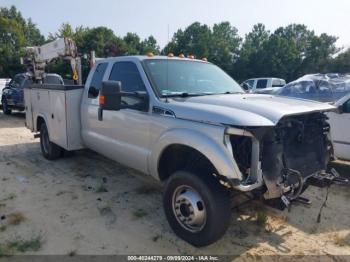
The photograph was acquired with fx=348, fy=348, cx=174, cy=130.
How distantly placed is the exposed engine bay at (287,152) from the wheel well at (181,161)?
0.42m

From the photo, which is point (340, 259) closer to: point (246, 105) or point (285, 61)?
point (246, 105)

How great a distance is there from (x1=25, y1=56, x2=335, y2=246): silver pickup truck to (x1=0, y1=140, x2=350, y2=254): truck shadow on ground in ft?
1.19

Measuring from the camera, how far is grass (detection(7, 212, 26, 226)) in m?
4.21

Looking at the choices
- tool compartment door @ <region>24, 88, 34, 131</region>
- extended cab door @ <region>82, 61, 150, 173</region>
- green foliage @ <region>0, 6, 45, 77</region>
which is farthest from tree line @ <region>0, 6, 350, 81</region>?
extended cab door @ <region>82, 61, 150, 173</region>

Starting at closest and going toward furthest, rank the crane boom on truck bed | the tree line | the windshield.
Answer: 1. the windshield
2. the crane boom on truck bed
3. the tree line

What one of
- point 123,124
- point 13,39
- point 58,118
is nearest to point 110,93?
point 123,124

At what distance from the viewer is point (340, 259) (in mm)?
3496

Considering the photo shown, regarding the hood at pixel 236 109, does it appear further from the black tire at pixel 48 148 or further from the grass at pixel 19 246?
the black tire at pixel 48 148

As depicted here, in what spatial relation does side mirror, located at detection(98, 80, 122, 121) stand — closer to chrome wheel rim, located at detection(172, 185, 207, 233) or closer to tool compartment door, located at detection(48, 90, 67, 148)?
chrome wheel rim, located at detection(172, 185, 207, 233)

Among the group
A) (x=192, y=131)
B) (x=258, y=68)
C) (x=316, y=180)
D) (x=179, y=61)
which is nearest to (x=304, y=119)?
(x=316, y=180)

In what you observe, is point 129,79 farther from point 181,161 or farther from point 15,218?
point 15,218

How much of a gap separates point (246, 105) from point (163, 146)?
106cm

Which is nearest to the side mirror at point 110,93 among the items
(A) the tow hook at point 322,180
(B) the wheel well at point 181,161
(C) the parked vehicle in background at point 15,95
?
(B) the wheel well at point 181,161

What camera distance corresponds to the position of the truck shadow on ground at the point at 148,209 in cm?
381
